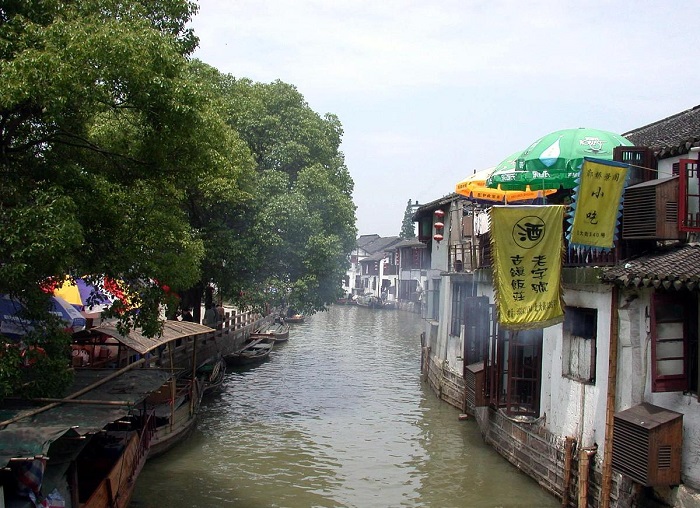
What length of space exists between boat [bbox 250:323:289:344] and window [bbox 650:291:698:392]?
2857 centimetres

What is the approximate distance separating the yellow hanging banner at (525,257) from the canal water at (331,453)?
3934 millimetres

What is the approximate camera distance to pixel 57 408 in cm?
943

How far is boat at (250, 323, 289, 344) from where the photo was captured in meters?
37.7

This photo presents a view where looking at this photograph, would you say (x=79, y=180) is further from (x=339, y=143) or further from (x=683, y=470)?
(x=339, y=143)

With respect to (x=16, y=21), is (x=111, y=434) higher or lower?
lower

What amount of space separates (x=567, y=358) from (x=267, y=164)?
17817 millimetres

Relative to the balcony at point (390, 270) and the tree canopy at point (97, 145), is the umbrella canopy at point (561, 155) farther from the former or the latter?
the balcony at point (390, 270)

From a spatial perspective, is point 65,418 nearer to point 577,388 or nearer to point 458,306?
point 577,388

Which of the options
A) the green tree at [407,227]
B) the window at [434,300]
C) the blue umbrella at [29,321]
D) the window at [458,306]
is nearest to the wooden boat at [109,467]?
the blue umbrella at [29,321]

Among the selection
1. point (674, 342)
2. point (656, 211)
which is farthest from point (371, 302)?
point (674, 342)

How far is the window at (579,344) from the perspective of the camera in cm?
1288

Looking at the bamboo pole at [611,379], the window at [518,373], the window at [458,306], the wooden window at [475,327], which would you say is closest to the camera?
the bamboo pole at [611,379]

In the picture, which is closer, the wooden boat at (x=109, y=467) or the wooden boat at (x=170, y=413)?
the wooden boat at (x=109, y=467)

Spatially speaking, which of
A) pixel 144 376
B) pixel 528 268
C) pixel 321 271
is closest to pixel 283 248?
pixel 321 271
